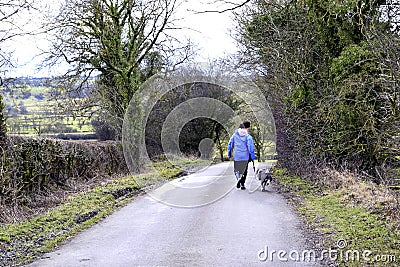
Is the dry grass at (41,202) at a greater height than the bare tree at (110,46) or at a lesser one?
lesser

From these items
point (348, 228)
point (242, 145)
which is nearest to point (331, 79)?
point (242, 145)

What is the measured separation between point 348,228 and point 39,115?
15042mm

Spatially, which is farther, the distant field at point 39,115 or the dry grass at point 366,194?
the distant field at point 39,115

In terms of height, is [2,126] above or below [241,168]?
above

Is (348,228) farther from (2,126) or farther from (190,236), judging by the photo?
(2,126)

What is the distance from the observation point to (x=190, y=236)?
29.0 ft

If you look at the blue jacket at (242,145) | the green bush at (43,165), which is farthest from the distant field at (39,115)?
the blue jacket at (242,145)

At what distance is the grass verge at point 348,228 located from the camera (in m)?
6.76

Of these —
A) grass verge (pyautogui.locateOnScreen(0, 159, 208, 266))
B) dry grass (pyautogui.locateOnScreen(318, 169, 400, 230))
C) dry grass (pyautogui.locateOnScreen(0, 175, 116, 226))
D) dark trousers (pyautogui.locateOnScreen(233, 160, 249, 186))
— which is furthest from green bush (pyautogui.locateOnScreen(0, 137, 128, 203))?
dry grass (pyautogui.locateOnScreen(318, 169, 400, 230))

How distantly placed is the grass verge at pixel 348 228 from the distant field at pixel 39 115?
7957 mm

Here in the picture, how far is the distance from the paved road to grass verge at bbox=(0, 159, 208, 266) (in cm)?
31

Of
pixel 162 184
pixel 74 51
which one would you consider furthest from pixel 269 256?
pixel 74 51

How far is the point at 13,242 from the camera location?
8445 mm

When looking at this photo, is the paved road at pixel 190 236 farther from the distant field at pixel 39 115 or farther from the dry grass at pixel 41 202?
the distant field at pixel 39 115
